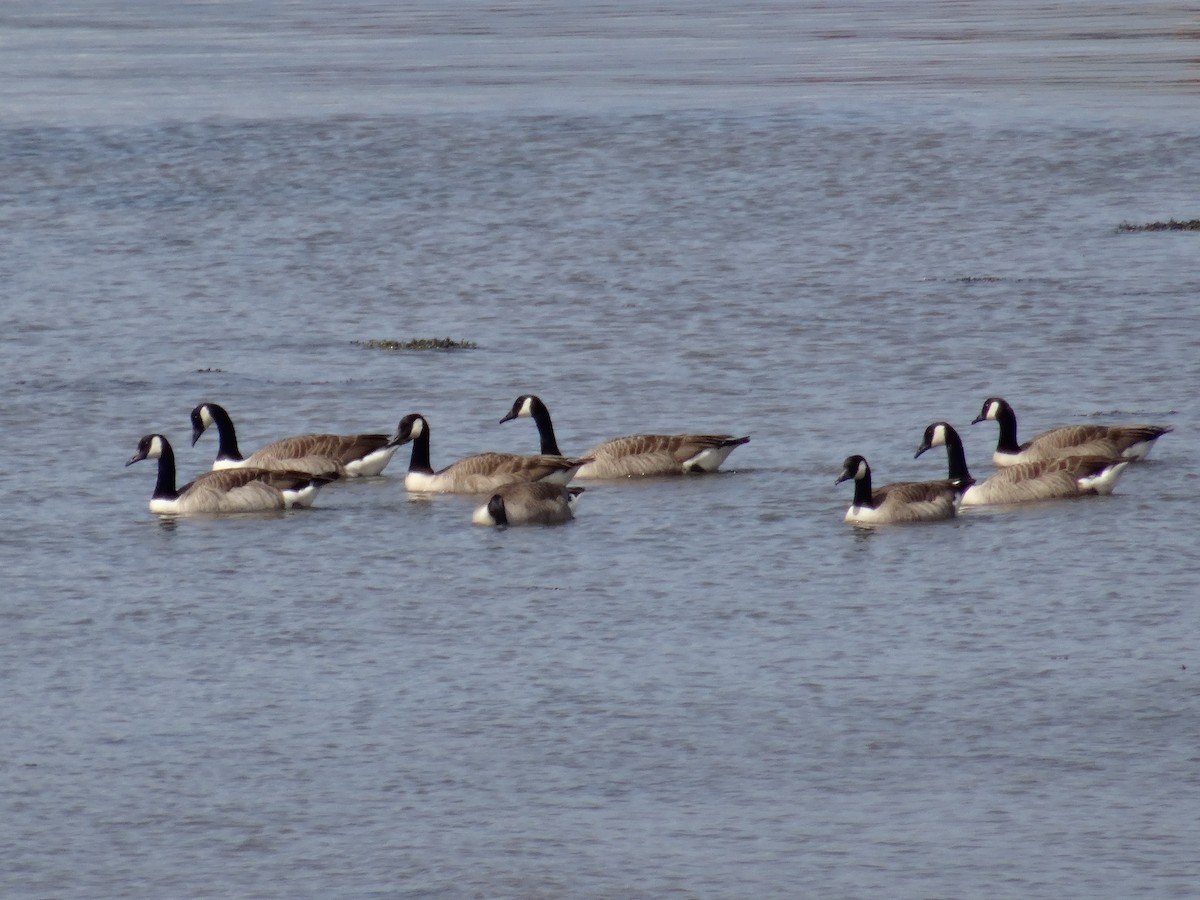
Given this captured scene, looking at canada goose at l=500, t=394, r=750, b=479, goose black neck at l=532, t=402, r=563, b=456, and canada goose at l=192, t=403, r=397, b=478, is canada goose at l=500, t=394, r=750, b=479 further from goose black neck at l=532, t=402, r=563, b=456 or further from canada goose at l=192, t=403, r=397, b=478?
canada goose at l=192, t=403, r=397, b=478

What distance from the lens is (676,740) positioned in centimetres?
1073

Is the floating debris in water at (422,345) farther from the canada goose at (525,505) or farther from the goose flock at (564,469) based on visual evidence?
the canada goose at (525,505)

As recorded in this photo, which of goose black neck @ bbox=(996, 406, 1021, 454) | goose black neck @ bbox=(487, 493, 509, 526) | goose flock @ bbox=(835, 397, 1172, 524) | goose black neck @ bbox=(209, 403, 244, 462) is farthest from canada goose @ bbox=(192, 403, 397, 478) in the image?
goose black neck @ bbox=(996, 406, 1021, 454)

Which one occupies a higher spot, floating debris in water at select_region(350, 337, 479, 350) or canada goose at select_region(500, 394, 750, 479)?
floating debris in water at select_region(350, 337, 479, 350)

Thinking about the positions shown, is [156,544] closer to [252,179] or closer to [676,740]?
[676,740]

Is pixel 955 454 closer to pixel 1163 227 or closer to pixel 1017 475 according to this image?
pixel 1017 475

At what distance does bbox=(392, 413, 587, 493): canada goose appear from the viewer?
53.7 feet

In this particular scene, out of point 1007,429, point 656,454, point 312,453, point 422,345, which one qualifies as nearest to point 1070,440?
point 1007,429

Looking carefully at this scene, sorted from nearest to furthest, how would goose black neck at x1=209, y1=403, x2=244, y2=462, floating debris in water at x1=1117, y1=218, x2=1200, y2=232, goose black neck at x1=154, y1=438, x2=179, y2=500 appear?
goose black neck at x1=154, y1=438, x2=179, y2=500 < goose black neck at x1=209, y1=403, x2=244, y2=462 < floating debris in water at x1=1117, y1=218, x2=1200, y2=232

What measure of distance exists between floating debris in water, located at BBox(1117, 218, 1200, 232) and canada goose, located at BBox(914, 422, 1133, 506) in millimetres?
11105

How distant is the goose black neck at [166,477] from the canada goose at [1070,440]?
19.3 feet

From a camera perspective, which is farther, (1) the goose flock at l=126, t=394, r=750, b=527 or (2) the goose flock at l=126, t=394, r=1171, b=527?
(1) the goose flock at l=126, t=394, r=750, b=527

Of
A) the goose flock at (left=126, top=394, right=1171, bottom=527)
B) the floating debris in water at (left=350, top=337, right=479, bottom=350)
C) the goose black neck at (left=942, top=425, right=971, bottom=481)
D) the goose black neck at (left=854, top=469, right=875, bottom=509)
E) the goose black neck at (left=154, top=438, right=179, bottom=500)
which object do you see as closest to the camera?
the goose black neck at (left=854, top=469, right=875, bottom=509)

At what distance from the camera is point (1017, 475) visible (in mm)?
16000
